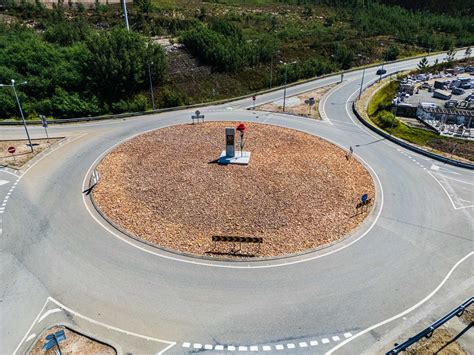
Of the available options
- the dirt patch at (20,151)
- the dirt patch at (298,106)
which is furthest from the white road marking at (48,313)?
the dirt patch at (298,106)

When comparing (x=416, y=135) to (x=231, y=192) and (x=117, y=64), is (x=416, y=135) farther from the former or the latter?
(x=117, y=64)

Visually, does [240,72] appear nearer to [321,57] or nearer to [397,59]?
[321,57]

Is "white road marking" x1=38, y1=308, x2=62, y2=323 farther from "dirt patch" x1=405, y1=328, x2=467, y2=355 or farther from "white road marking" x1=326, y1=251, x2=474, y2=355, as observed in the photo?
"dirt patch" x1=405, y1=328, x2=467, y2=355

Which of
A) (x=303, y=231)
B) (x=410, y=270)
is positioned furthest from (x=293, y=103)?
(x=410, y=270)

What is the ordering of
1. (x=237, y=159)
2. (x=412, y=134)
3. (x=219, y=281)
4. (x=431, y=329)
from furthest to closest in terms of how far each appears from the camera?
1. (x=412, y=134)
2. (x=237, y=159)
3. (x=219, y=281)
4. (x=431, y=329)

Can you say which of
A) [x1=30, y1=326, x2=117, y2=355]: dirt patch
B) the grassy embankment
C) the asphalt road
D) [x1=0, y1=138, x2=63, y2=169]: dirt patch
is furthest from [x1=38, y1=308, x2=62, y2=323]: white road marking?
the grassy embankment

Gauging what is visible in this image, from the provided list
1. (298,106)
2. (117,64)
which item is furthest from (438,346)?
(117,64)

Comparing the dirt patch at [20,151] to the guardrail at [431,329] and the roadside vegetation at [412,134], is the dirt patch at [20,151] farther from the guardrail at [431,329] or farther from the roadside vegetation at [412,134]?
the roadside vegetation at [412,134]

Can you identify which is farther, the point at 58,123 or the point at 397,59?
the point at 397,59
